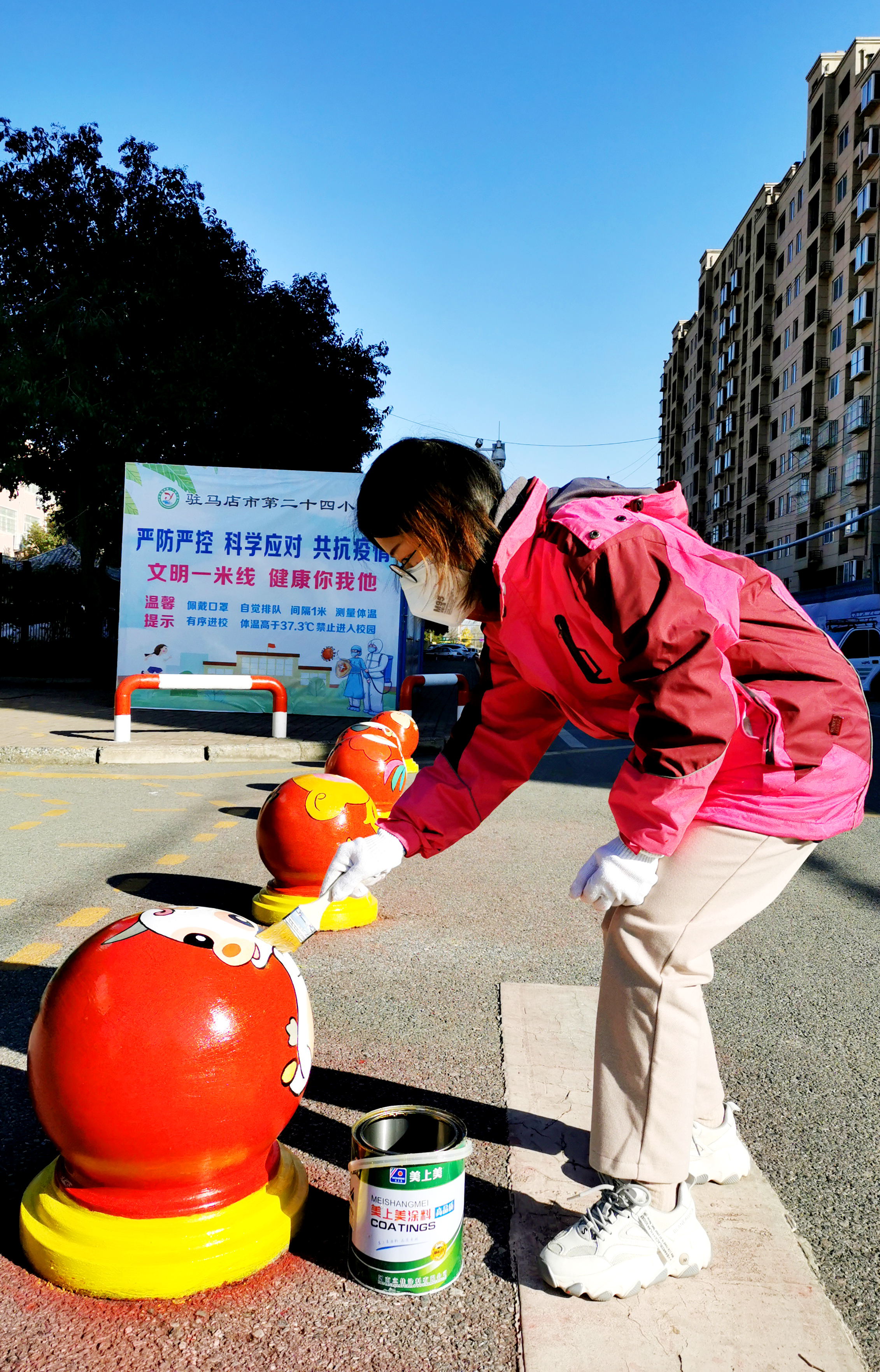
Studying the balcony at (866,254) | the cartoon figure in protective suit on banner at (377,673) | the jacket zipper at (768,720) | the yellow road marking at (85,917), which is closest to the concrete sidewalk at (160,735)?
the cartoon figure in protective suit on banner at (377,673)

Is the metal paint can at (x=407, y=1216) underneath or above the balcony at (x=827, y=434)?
underneath

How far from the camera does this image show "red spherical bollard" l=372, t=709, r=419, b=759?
8.05 m

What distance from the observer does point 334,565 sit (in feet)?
44.4

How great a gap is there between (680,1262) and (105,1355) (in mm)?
1194

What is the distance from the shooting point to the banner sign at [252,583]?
44.4 ft

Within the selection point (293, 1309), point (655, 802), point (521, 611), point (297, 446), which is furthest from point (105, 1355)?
point (297, 446)

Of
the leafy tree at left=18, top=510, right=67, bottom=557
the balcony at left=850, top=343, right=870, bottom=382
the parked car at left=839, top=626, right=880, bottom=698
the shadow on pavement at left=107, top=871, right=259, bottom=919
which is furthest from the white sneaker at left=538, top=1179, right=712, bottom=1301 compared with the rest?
the leafy tree at left=18, top=510, right=67, bottom=557

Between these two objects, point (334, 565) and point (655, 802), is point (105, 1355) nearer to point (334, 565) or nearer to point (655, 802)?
point (655, 802)

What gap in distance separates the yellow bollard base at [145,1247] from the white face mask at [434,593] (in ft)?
4.55

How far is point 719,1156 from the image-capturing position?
2523 millimetres

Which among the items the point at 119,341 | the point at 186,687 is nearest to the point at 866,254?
the point at 119,341

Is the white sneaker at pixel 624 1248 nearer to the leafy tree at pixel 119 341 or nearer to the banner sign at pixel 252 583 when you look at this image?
the banner sign at pixel 252 583

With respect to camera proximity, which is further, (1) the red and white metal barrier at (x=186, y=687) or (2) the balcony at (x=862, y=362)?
(2) the balcony at (x=862, y=362)

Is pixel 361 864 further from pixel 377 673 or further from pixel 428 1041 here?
pixel 377 673
